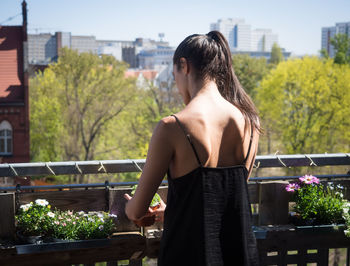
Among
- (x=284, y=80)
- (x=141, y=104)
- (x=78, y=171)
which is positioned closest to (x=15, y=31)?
(x=141, y=104)

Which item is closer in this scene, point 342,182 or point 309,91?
point 342,182

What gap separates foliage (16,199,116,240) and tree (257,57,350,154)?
104 feet

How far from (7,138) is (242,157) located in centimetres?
2912

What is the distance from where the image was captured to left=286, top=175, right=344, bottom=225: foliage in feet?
10.5

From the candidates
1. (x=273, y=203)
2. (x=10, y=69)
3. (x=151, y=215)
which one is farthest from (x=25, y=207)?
(x=10, y=69)

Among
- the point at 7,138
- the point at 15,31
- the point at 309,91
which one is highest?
the point at 15,31

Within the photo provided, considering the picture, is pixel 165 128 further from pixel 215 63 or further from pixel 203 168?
pixel 215 63

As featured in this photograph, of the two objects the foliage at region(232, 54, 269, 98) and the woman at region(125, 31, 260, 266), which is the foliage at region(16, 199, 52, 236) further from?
the foliage at region(232, 54, 269, 98)

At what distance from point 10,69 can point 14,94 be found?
1466 mm

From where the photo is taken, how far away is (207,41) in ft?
6.61

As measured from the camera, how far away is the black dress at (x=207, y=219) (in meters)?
1.93

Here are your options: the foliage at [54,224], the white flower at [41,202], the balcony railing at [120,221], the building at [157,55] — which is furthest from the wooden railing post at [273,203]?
the building at [157,55]

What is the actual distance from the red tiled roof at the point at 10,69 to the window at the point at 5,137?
1.60 meters

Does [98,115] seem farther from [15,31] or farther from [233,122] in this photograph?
[233,122]
